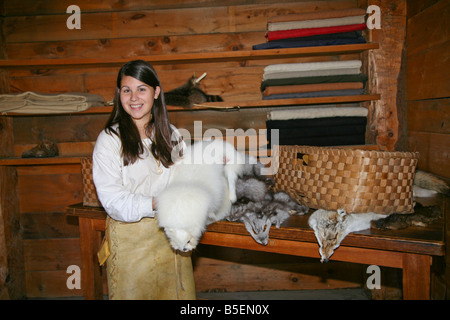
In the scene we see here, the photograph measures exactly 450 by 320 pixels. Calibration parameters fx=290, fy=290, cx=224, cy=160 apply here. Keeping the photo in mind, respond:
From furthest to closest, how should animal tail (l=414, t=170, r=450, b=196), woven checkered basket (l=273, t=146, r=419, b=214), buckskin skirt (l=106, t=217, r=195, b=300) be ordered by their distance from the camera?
1. animal tail (l=414, t=170, r=450, b=196)
2. buckskin skirt (l=106, t=217, r=195, b=300)
3. woven checkered basket (l=273, t=146, r=419, b=214)

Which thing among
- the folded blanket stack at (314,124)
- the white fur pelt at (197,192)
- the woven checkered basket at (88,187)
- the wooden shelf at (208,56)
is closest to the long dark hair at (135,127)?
the white fur pelt at (197,192)

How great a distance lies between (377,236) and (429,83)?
1305mm

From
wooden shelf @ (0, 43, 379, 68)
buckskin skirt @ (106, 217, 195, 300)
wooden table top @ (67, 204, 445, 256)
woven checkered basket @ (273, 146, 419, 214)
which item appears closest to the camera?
wooden table top @ (67, 204, 445, 256)

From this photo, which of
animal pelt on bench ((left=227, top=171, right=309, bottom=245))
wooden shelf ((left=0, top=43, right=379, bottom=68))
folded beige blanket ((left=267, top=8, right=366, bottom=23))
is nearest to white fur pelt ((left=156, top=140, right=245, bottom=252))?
animal pelt on bench ((left=227, top=171, right=309, bottom=245))

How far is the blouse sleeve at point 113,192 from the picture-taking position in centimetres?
134

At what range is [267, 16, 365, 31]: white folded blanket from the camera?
2.13m

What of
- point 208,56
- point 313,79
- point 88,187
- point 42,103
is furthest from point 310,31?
point 42,103

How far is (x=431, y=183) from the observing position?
1.78 metres

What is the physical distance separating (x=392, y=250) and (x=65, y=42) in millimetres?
2813

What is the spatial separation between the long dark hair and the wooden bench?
1.65 ft

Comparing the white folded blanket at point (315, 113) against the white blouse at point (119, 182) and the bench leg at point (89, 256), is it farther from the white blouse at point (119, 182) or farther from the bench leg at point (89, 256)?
the bench leg at point (89, 256)

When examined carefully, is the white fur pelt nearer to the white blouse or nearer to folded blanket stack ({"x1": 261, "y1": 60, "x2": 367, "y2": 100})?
the white blouse

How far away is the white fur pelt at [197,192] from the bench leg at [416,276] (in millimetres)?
814

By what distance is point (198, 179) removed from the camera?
1381mm
